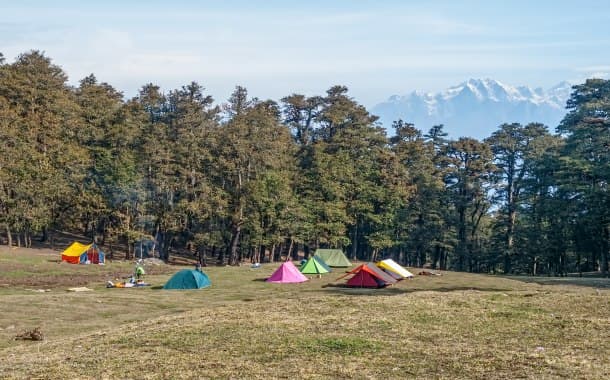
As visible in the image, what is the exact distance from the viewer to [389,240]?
78.5 metres

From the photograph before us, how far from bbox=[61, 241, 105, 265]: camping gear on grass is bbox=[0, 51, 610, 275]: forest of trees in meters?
7.44

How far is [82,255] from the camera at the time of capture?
56688 mm

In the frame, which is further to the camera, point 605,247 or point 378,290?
point 605,247

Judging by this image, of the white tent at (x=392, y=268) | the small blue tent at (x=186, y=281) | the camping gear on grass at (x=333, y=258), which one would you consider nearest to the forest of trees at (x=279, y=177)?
the camping gear on grass at (x=333, y=258)

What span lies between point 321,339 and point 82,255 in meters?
45.2

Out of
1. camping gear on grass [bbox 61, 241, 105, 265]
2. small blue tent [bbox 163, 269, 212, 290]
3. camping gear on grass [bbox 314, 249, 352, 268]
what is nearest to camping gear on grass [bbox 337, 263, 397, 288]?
small blue tent [bbox 163, 269, 212, 290]

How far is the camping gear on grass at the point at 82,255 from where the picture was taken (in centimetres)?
5677

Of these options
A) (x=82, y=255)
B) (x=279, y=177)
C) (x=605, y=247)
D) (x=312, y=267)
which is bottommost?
(x=82, y=255)

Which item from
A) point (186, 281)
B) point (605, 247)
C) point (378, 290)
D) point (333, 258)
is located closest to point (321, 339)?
point (378, 290)

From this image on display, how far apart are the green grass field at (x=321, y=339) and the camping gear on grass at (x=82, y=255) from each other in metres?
26.0

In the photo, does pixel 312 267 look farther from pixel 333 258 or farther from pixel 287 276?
pixel 333 258

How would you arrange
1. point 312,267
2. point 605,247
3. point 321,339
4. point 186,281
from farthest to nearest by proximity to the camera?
1. point 605,247
2. point 312,267
3. point 186,281
4. point 321,339

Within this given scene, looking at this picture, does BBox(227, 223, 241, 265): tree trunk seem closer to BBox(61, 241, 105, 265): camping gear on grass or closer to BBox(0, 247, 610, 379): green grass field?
BBox(61, 241, 105, 265): camping gear on grass

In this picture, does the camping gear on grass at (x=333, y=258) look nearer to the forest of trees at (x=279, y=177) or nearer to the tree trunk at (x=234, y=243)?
the forest of trees at (x=279, y=177)
